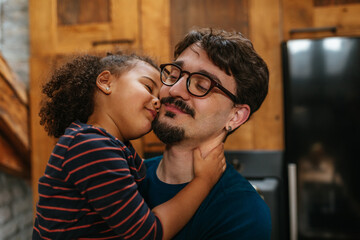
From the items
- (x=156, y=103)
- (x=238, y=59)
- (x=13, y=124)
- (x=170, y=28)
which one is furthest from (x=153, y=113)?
(x=13, y=124)

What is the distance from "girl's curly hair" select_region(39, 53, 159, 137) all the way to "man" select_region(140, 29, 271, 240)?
195 millimetres

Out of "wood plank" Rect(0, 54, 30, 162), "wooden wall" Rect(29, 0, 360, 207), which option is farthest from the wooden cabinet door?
"wood plank" Rect(0, 54, 30, 162)

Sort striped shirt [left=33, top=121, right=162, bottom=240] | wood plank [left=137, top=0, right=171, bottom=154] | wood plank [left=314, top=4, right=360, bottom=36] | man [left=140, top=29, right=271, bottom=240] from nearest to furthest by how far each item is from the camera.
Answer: striped shirt [left=33, top=121, right=162, bottom=240] → man [left=140, top=29, right=271, bottom=240] → wood plank [left=314, top=4, right=360, bottom=36] → wood plank [left=137, top=0, right=171, bottom=154]

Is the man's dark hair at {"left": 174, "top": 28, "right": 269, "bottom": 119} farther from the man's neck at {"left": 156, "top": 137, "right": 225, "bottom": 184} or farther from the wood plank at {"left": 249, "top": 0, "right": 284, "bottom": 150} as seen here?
the wood plank at {"left": 249, "top": 0, "right": 284, "bottom": 150}

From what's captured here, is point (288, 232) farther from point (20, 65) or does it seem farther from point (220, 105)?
point (20, 65)

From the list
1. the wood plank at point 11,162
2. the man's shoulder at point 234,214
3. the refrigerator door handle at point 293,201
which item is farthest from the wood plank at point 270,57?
the wood plank at point 11,162

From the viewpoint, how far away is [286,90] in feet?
6.04

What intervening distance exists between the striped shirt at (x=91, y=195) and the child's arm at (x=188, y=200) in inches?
1.3

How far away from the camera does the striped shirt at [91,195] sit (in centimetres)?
82

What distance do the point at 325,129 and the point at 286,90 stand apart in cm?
32

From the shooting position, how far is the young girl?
0.83 metres

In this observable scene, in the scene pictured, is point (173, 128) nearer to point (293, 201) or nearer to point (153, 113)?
point (153, 113)

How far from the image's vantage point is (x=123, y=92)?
1084mm

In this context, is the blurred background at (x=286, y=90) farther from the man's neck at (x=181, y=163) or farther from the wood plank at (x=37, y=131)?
the man's neck at (x=181, y=163)
